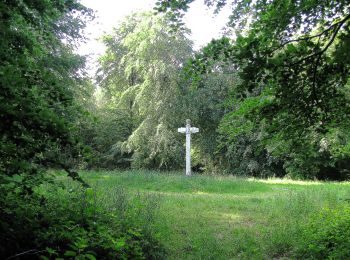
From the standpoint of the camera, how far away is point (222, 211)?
891cm

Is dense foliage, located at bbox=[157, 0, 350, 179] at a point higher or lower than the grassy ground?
higher

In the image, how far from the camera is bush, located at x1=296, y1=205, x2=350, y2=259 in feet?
15.9

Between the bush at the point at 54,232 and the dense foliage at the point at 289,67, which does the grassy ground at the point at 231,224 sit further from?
the dense foliage at the point at 289,67

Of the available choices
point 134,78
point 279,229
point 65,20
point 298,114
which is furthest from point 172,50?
point 298,114

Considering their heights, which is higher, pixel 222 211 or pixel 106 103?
pixel 106 103

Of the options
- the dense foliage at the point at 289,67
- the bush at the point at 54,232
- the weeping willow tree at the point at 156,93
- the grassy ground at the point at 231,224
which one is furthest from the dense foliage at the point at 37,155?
the weeping willow tree at the point at 156,93

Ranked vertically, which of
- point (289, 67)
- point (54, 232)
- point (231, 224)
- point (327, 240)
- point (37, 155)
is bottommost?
point (231, 224)

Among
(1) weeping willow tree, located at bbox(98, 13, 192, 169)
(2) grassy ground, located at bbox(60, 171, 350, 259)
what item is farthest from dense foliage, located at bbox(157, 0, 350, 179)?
(1) weeping willow tree, located at bbox(98, 13, 192, 169)

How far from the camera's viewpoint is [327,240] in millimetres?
5258

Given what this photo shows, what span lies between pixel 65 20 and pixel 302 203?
1554cm

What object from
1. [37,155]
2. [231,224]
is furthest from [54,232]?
[231,224]

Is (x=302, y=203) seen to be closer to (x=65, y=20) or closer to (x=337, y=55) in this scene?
(x=337, y=55)

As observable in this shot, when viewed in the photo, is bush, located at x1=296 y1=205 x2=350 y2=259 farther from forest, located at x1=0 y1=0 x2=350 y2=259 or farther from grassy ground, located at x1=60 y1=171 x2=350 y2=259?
grassy ground, located at x1=60 y1=171 x2=350 y2=259

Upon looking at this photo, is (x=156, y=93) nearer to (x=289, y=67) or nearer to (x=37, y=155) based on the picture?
(x=289, y=67)
